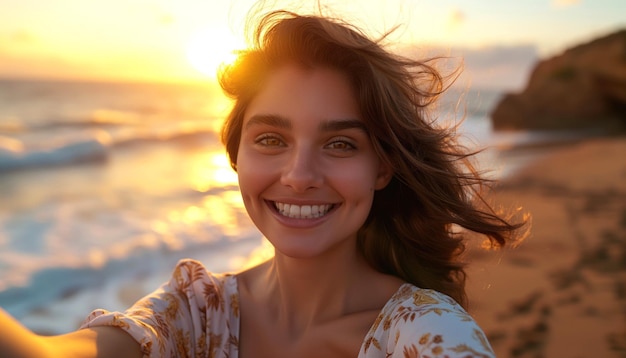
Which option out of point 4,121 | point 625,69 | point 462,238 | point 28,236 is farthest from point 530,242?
point 4,121

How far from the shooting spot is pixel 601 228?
24.0 ft

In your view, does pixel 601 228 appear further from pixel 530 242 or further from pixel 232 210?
pixel 232 210

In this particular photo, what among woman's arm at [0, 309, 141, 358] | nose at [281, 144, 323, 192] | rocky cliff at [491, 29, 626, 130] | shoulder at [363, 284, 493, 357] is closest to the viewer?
woman's arm at [0, 309, 141, 358]

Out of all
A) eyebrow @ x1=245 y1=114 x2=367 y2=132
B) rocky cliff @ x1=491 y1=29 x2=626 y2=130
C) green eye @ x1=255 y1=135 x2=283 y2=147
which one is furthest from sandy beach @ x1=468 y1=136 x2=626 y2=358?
rocky cliff @ x1=491 y1=29 x2=626 y2=130

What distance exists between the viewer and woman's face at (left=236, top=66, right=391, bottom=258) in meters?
2.04

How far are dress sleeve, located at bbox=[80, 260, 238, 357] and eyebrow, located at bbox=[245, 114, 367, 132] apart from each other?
2.17 feet

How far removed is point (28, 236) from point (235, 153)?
5.97m

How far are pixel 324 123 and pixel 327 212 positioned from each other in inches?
13.1

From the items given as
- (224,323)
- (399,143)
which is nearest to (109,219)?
(224,323)

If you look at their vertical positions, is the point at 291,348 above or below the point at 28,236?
below

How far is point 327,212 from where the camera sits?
2.10m

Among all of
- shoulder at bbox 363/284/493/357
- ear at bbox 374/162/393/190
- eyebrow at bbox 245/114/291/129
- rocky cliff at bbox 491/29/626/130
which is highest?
rocky cliff at bbox 491/29/626/130

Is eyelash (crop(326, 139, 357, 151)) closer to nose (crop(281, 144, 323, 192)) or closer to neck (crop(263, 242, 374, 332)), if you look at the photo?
nose (crop(281, 144, 323, 192))

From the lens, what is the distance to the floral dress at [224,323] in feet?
4.99
